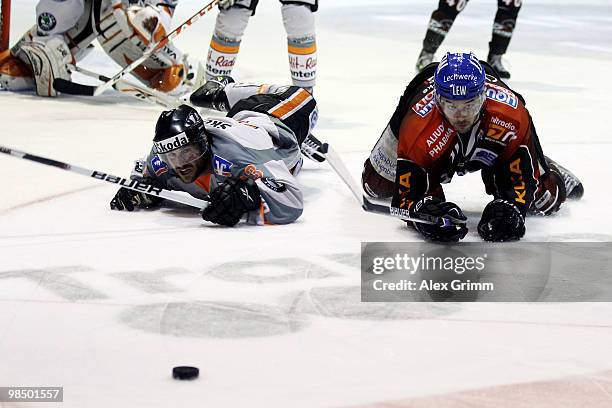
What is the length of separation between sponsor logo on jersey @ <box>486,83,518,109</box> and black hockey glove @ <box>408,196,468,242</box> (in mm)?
426

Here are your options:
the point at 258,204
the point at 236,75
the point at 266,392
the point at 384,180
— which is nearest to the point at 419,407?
the point at 266,392

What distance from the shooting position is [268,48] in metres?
9.66

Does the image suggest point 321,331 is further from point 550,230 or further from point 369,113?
point 369,113

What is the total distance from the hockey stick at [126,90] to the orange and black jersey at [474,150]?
253 cm

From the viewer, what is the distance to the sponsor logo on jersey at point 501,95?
388cm

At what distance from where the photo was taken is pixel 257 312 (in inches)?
118

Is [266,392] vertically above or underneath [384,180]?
above

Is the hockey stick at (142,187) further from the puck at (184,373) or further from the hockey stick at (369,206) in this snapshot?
the puck at (184,373)

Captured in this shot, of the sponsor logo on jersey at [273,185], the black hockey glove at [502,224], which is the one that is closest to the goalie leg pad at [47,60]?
the sponsor logo on jersey at [273,185]

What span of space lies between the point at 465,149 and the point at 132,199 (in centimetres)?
124

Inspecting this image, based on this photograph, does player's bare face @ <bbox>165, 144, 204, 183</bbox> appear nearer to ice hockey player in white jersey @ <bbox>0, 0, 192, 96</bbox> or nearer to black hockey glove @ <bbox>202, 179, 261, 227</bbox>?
black hockey glove @ <bbox>202, 179, 261, 227</bbox>

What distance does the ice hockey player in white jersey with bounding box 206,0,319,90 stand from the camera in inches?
246

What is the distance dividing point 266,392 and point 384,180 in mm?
2062

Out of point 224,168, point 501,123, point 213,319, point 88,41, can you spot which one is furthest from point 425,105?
point 88,41
